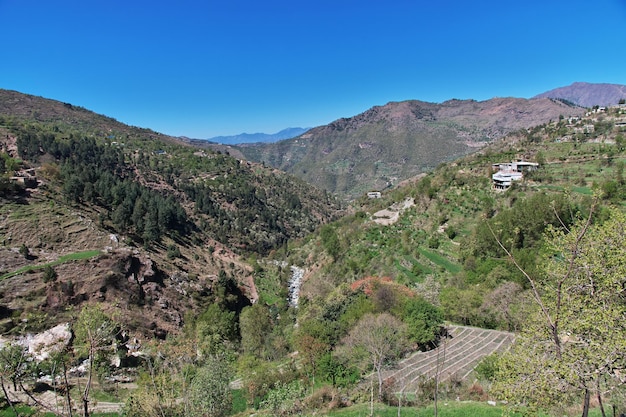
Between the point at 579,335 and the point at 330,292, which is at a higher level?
the point at 579,335

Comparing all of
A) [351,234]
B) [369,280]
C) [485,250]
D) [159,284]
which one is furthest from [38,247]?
[485,250]

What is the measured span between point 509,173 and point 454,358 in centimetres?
3445

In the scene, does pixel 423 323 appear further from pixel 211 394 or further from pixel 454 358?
pixel 211 394

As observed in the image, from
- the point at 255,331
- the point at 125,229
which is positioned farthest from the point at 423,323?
the point at 125,229

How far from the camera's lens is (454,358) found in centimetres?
2303

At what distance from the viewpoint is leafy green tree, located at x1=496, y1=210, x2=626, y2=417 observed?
6.04m

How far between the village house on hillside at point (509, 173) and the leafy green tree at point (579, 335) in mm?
42710

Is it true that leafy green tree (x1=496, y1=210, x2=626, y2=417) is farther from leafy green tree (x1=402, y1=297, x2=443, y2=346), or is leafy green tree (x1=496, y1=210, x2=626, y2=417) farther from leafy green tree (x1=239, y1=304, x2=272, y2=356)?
leafy green tree (x1=239, y1=304, x2=272, y2=356)

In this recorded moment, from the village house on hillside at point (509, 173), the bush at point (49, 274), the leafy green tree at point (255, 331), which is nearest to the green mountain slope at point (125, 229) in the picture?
the bush at point (49, 274)

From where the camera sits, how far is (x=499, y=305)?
26.5 meters

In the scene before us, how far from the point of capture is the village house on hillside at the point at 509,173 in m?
45.9

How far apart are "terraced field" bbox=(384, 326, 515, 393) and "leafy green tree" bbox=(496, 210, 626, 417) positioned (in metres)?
13.4

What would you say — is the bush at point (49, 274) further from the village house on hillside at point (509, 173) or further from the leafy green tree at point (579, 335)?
the village house on hillside at point (509, 173)

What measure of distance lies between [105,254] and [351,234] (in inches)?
1565
